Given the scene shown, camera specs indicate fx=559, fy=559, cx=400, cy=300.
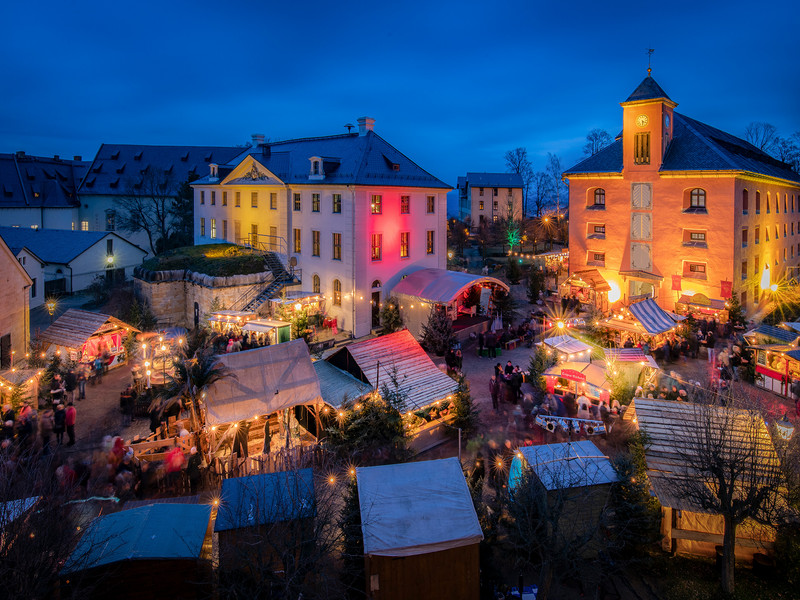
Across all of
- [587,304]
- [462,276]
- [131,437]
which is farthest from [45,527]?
[587,304]

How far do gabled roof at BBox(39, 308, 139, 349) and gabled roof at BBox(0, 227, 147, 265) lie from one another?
17480 millimetres

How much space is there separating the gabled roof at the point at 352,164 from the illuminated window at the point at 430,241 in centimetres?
262

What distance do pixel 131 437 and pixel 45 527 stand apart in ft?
30.3

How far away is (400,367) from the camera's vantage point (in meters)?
17.3

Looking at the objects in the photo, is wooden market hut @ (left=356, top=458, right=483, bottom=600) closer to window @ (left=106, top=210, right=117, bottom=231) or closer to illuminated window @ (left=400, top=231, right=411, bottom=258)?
illuminated window @ (left=400, top=231, right=411, bottom=258)

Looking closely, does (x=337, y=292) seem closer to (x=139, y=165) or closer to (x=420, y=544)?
(x=420, y=544)

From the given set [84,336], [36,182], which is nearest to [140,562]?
[84,336]

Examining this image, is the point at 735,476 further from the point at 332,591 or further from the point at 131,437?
the point at 131,437

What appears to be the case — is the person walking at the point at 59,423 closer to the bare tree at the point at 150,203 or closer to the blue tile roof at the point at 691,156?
the blue tile roof at the point at 691,156

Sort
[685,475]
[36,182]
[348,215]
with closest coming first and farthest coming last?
1. [685,475]
2. [348,215]
3. [36,182]

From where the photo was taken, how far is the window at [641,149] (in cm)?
3030

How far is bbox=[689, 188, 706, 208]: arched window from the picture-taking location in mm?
28828

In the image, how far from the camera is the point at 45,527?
7.47 meters

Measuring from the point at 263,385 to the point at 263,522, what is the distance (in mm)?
6534
